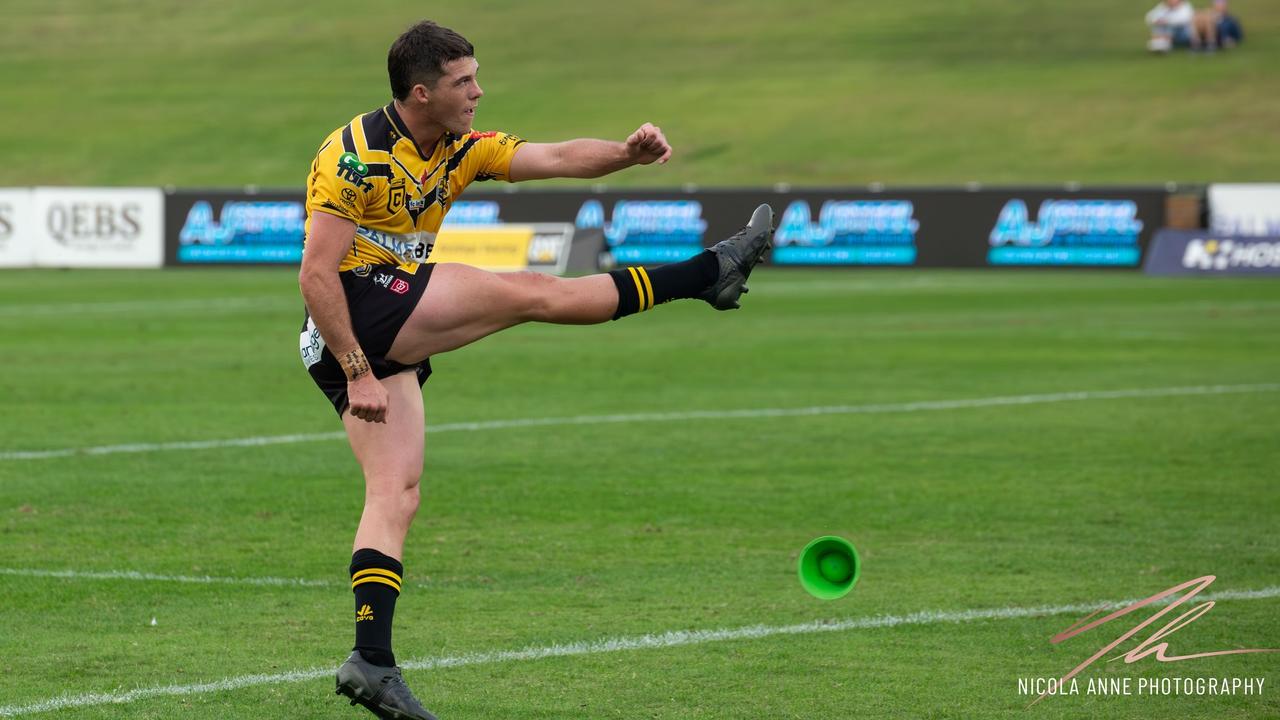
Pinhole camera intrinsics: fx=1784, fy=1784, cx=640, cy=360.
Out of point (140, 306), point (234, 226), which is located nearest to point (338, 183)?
point (140, 306)

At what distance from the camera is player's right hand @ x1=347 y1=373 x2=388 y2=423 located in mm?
5859

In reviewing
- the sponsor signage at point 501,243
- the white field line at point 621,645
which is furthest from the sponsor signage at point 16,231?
the white field line at point 621,645

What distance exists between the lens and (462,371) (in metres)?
17.3

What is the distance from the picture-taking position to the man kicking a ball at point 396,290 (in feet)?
19.2

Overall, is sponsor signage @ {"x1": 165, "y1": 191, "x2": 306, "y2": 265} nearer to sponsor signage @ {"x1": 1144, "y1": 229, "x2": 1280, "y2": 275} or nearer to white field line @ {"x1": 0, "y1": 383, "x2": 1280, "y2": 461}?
sponsor signage @ {"x1": 1144, "y1": 229, "x2": 1280, "y2": 275}

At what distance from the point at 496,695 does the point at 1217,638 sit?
279cm

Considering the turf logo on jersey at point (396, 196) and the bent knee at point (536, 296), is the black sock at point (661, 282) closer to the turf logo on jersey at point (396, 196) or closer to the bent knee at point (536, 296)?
the bent knee at point (536, 296)

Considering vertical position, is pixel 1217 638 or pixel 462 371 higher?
pixel 1217 638

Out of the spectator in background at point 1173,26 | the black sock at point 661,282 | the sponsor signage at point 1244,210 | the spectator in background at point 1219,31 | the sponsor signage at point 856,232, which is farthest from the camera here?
the spectator in background at point 1173,26

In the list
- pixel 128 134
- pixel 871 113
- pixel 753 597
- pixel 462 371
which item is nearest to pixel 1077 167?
pixel 871 113

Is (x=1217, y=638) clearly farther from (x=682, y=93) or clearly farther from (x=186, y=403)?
(x=682, y=93)

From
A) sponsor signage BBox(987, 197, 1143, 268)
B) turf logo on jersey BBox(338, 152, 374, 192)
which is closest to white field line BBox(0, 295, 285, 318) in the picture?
sponsor signage BBox(987, 197, 1143, 268)

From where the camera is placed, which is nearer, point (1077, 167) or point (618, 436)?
point (618, 436)
